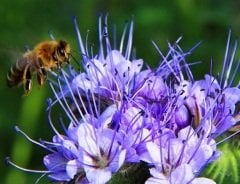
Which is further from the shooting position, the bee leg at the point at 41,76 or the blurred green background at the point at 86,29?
the blurred green background at the point at 86,29

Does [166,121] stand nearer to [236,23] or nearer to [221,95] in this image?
[221,95]

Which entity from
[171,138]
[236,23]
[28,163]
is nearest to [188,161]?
[171,138]

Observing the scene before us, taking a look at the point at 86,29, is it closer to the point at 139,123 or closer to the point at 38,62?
the point at 38,62

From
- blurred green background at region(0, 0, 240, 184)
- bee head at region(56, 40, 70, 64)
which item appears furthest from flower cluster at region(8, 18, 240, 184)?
blurred green background at region(0, 0, 240, 184)

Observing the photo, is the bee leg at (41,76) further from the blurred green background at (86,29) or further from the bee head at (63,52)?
the blurred green background at (86,29)

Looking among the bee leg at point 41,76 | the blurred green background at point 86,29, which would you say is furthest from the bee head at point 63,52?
the blurred green background at point 86,29
